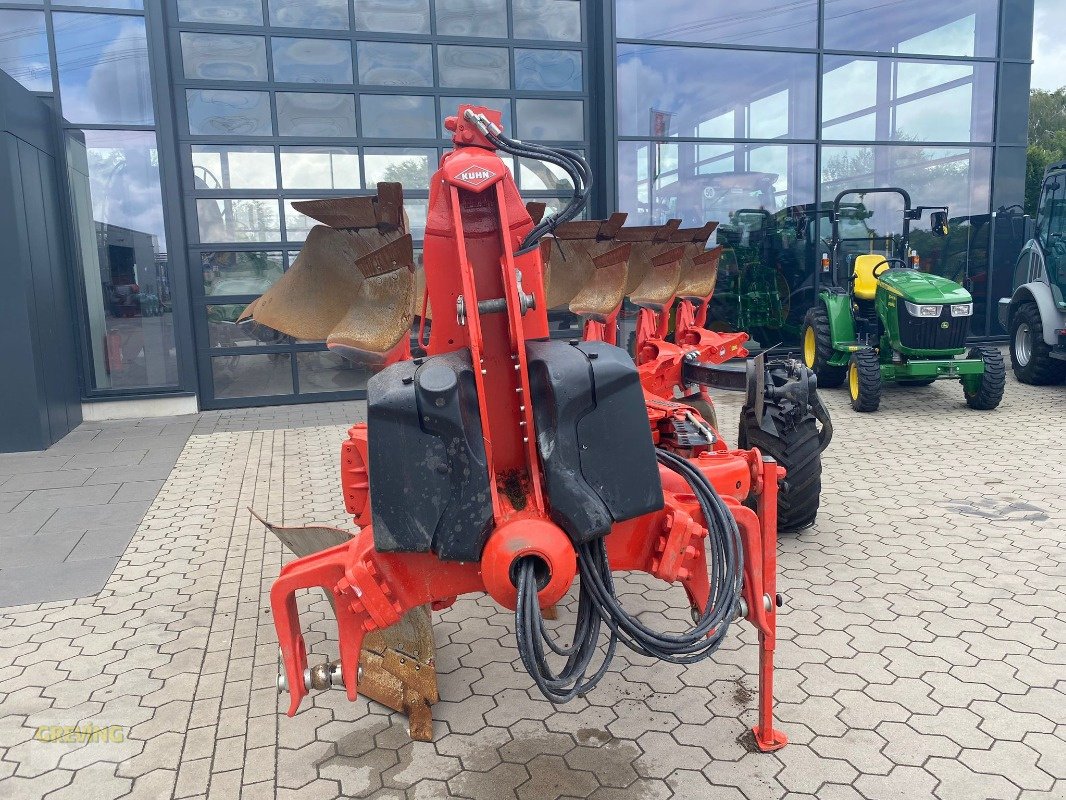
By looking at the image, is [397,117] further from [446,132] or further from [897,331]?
[897,331]

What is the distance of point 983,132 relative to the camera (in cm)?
1153

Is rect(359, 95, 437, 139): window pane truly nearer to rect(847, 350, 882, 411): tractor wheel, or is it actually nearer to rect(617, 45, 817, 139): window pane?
rect(617, 45, 817, 139): window pane

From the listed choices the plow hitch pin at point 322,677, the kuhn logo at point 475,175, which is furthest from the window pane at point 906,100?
the plow hitch pin at point 322,677

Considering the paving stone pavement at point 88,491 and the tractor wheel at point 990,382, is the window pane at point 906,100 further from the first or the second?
the paving stone pavement at point 88,491

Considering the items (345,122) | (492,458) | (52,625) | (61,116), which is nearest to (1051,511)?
(492,458)

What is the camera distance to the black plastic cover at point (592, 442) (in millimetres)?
2180

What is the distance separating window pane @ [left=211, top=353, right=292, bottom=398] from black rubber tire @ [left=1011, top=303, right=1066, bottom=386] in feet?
29.1

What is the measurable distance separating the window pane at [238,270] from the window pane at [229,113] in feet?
4.60

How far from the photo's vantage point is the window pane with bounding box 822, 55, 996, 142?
11016 mm

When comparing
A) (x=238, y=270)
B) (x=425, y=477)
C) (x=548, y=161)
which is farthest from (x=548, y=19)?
(x=425, y=477)

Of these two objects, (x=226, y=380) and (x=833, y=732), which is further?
(x=226, y=380)

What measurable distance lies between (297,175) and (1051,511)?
834cm

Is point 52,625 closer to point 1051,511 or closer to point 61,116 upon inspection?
point 1051,511

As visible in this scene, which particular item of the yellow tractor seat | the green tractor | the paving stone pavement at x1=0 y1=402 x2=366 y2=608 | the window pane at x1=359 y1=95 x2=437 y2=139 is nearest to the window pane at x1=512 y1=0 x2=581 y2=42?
the window pane at x1=359 y1=95 x2=437 y2=139
